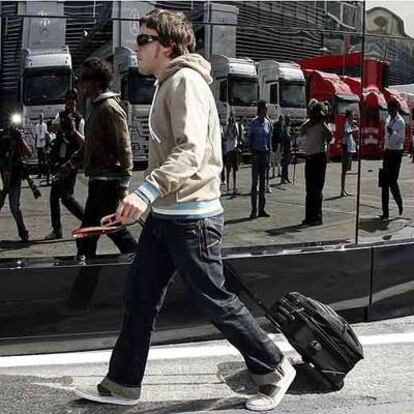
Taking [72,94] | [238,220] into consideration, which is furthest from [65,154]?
[238,220]

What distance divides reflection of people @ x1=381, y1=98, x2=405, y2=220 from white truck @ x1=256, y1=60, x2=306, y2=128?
2.46 feet

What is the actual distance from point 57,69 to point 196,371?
1.79 m

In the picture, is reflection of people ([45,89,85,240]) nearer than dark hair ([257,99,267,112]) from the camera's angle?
Yes

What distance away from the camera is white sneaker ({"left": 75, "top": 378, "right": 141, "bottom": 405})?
3.44 meters

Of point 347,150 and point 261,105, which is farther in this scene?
point 347,150

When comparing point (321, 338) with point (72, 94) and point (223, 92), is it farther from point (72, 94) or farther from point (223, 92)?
point (72, 94)

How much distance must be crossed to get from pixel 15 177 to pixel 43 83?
0.54 metres

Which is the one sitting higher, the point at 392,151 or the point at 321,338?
the point at 392,151

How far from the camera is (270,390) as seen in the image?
3.43 m

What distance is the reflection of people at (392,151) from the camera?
488 cm

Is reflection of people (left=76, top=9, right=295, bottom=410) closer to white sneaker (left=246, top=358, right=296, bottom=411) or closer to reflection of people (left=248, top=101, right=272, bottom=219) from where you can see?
white sneaker (left=246, top=358, right=296, bottom=411)

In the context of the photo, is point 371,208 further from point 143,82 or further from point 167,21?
point 167,21

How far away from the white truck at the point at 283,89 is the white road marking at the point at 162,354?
4.56 ft

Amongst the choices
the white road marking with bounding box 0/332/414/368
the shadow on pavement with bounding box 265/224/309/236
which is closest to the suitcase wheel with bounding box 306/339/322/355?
the white road marking with bounding box 0/332/414/368
